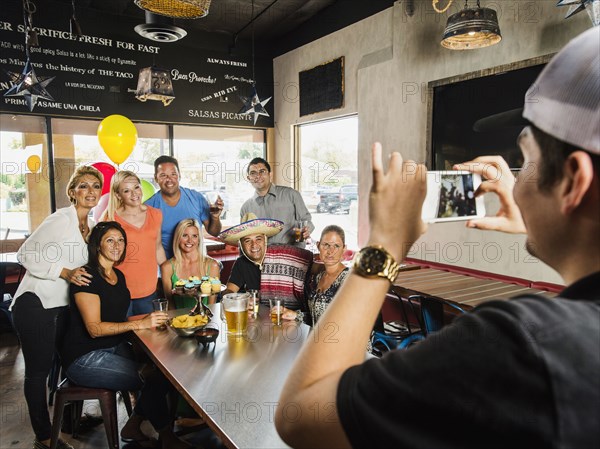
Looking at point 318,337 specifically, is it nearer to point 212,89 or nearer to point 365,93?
point 365,93

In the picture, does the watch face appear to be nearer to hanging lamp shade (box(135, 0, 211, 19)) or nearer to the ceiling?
hanging lamp shade (box(135, 0, 211, 19))

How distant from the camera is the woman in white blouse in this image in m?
2.41

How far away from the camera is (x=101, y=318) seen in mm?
2404

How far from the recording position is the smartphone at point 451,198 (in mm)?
684

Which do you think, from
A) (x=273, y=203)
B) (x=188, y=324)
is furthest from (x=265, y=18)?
(x=188, y=324)

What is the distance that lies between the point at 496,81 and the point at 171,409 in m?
3.38

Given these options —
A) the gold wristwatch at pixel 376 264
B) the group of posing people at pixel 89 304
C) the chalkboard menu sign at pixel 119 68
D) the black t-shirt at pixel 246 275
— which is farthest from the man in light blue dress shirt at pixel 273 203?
the gold wristwatch at pixel 376 264

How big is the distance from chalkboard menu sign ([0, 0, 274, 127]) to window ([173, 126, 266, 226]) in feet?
0.56

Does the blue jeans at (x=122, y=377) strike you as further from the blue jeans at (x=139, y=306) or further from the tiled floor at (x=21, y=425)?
the blue jeans at (x=139, y=306)

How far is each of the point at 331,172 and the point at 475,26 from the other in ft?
9.80

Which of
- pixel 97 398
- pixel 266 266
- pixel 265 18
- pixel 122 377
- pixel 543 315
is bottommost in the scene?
pixel 97 398

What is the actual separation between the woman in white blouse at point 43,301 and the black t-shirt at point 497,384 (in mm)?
2264

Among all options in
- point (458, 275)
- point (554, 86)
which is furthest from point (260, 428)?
point (458, 275)

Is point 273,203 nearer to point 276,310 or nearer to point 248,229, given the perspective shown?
point 248,229
